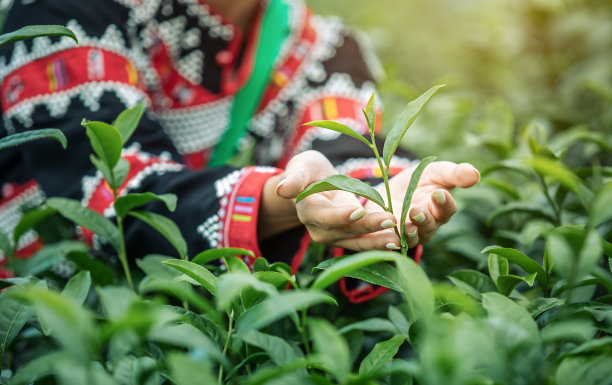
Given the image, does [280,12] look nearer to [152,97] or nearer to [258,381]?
[152,97]

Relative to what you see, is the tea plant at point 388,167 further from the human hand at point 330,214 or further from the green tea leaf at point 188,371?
the green tea leaf at point 188,371

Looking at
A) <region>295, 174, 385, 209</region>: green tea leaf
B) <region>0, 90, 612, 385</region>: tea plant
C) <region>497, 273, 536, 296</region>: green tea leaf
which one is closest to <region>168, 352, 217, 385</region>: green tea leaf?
<region>0, 90, 612, 385</region>: tea plant

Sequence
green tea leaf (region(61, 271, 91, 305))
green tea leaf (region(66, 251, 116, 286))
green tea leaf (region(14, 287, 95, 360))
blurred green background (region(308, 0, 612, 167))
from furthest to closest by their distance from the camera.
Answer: blurred green background (region(308, 0, 612, 167))
green tea leaf (region(66, 251, 116, 286))
green tea leaf (region(61, 271, 91, 305))
green tea leaf (region(14, 287, 95, 360))

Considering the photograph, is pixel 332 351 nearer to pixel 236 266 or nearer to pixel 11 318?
pixel 236 266

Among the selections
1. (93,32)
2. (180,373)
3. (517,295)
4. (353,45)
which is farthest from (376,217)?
(353,45)

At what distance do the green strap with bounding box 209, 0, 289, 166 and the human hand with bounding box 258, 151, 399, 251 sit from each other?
1.51ft

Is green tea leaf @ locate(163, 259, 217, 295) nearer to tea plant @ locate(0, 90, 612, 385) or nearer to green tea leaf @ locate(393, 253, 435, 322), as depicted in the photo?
tea plant @ locate(0, 90, 612, 385)

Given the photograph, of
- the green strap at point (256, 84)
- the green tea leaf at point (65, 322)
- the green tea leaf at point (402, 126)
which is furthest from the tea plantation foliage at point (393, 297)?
the green strap at point (256, 84)

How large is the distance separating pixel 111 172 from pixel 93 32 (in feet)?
1.33

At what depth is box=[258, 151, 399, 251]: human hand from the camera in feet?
1.84

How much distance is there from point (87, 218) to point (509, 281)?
1.60ft

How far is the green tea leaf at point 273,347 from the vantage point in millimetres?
449

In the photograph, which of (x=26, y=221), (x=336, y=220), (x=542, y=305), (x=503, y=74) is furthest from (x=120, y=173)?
→ (x=503, y=74)

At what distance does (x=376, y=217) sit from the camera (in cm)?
55
